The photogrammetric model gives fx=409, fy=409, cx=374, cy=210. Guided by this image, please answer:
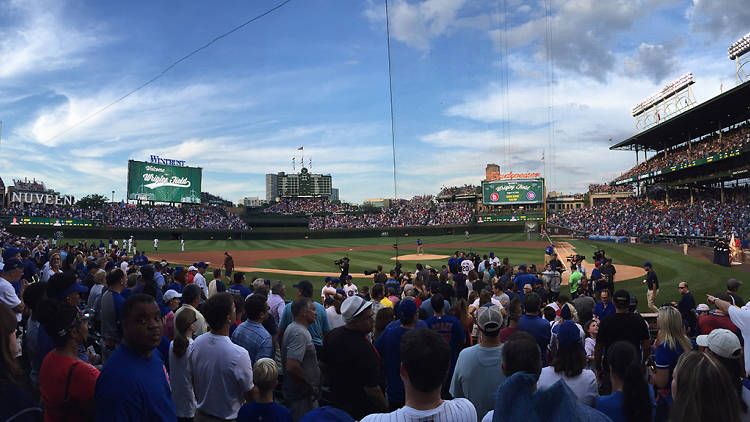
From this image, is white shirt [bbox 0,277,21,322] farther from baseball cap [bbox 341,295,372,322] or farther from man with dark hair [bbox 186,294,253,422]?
baseball cap [bbox 341,295,372,322]

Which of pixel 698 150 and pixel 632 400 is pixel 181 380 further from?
pixel 698 150

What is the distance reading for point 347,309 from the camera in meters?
3.67

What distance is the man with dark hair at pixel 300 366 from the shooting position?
4.29 metres

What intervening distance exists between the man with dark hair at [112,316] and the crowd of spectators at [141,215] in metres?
57.4

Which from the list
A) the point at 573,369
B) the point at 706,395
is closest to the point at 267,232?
the point at 573,369

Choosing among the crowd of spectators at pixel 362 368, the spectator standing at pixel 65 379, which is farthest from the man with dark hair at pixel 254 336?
the spectator standing at pixel 65 379

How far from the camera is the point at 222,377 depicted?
3.94m

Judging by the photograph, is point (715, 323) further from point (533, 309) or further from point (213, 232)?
point (213, 232)

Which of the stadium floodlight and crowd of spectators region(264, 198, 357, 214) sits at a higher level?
the stadium floodlight

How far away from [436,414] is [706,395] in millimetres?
1417

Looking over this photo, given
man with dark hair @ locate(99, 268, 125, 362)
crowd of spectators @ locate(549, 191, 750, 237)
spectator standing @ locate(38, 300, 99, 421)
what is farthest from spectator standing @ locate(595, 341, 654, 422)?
crowd of spectators @ locate(549, 191, 750, 237)

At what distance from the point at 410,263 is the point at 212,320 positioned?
87.6 feet

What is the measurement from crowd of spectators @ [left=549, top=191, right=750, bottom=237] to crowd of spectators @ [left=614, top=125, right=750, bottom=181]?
513 centimetres

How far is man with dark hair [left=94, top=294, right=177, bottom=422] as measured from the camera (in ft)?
8.46
